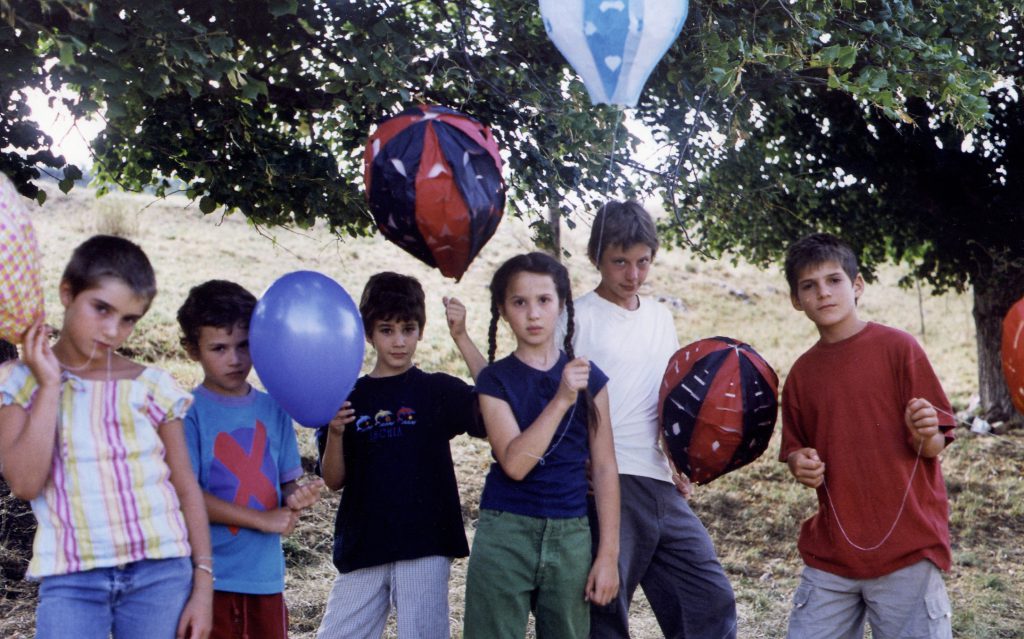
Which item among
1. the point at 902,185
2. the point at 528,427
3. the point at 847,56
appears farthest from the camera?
the point at 902,185

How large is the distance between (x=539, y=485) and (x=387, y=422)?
46 centimetres

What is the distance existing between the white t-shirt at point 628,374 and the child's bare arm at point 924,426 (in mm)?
693

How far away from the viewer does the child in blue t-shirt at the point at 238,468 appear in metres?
2.36

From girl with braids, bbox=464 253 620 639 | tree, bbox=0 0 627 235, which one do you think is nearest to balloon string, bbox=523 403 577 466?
girl with braids, bbox=464 253 620 639

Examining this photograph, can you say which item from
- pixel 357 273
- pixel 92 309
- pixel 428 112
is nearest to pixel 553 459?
pixel 428 112

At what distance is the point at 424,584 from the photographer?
261cm

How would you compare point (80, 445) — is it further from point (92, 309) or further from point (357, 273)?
point (357, 273)

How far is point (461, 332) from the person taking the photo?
8.90 feet

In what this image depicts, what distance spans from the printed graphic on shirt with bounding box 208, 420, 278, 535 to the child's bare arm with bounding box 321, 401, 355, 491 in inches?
7.2

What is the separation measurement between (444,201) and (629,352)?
2.45 feet

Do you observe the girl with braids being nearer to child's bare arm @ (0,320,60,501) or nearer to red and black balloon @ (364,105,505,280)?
red and black balloon @ (364,105,505,280)

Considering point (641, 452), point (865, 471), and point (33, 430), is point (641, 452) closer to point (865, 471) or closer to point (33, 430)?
point (865, 471)

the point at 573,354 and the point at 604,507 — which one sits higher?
the point at 573,354

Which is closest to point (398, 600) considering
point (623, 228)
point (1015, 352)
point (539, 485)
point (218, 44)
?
point (539, 485)
